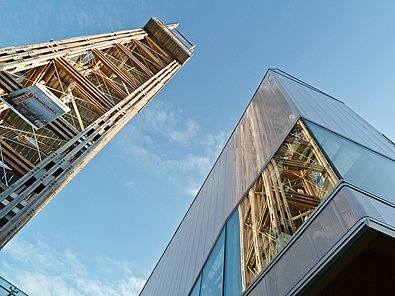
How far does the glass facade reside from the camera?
19.5 feet

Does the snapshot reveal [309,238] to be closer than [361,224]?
No

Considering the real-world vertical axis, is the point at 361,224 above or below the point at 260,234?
below

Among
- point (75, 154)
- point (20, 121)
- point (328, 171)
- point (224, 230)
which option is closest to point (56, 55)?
point (20, 121)

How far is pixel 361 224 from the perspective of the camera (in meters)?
3.43

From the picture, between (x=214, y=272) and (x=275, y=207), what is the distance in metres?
3.88

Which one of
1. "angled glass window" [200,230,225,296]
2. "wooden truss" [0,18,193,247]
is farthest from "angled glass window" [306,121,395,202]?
"wooden truss" [0,18,193,247]

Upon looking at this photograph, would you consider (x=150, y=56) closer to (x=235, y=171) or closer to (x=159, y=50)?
(x=159, y=50)

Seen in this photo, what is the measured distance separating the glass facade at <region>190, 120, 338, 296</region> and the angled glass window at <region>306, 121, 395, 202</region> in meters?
0.21

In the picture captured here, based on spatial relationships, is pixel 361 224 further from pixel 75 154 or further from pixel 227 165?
pixel 227 165

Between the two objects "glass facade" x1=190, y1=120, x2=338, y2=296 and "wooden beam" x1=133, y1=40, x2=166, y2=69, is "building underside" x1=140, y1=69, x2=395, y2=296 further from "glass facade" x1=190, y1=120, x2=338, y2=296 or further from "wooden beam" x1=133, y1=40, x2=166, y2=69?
"wooden beam" x1=133, y1=40, x2=166, y2=69

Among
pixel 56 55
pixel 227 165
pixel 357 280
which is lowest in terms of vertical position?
pixel 357 280

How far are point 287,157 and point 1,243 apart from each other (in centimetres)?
661

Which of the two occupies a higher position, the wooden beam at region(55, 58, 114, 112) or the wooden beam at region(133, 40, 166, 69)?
the wooden beam at region(133, 40, 166, 69)

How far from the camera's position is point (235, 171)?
12438 millimetres
